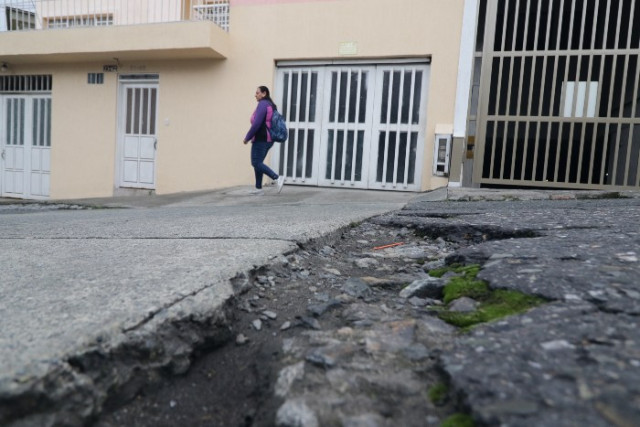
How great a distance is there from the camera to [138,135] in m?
9.82

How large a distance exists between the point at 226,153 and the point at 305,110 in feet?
5.50

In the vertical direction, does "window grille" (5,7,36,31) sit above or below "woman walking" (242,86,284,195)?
above

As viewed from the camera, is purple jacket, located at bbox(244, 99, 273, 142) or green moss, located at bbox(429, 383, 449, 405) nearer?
green moss, located at bbox(429, 383, 449, 405)

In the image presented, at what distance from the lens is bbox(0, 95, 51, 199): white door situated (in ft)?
35.0

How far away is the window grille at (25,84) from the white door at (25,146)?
150 millimetres

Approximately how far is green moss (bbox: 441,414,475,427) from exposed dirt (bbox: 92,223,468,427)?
0.12ft

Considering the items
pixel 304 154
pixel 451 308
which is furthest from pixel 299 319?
pixel 304 154

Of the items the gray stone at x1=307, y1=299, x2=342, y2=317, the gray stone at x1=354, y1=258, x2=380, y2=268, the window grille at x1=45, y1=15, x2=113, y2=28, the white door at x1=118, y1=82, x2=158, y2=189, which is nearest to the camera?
the gray stone at x1=307, y1=299, x2=342, y2=317

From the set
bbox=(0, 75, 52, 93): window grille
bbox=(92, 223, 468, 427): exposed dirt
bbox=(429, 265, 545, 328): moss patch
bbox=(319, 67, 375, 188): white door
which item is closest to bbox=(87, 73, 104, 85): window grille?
bbox=(0, 75, 52, 93): window grille

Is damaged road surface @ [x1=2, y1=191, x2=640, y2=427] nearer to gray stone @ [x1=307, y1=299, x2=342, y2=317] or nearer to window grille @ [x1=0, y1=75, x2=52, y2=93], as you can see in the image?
gray stone @ [x1=307, y1=299, x2=342, y2=317]

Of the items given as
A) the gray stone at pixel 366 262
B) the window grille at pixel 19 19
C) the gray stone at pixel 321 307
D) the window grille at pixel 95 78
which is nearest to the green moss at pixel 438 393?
the gray stone at pixel 321 307

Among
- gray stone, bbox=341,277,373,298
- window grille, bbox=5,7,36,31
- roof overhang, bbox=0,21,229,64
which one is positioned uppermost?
window grille, bbox=5,7,36,31

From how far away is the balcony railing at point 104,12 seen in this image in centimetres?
938

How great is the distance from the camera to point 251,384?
1362 mm
